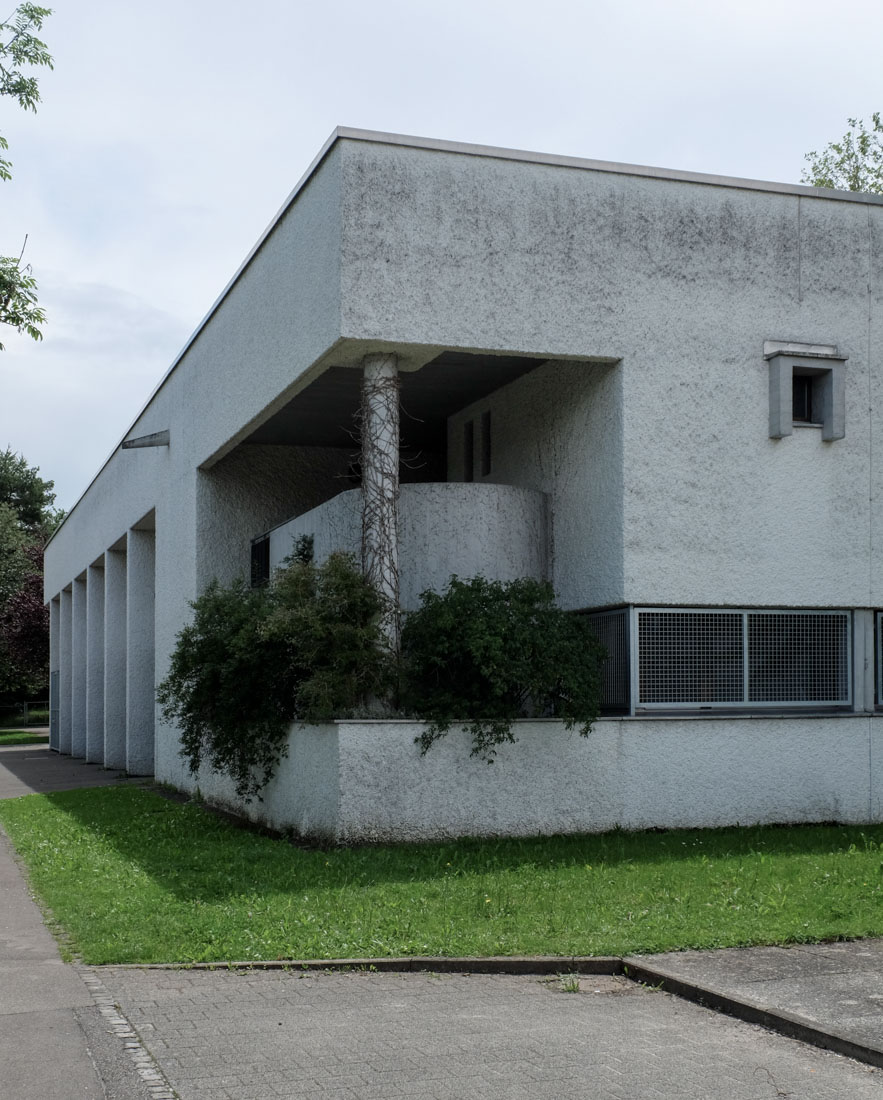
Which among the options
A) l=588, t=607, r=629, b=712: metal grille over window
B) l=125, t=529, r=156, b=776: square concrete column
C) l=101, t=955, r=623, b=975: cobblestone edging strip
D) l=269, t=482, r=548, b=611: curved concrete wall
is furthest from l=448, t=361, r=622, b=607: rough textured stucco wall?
l=125, t=529, r=156, b=776: square concrete column

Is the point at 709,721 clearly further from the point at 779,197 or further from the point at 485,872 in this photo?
the point at 779,197

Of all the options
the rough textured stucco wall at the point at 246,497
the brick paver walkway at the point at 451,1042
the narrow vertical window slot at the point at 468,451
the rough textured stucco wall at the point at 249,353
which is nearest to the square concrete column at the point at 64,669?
the rough textured stucco wall at the point at 249,353

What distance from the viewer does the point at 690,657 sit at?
14969mm

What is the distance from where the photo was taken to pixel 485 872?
1162cm

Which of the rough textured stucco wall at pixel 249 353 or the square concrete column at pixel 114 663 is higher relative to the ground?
the rough textured stucco wall at pixel 249 353

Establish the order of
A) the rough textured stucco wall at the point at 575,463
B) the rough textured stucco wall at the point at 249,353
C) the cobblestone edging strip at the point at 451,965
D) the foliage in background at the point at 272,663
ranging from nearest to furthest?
the cobblestone edging strip at the point at 451,965 → the foliage in background at the point at 272,663 → the rough textured stucco wall at the point at 249,353 → the rough textured stucco wall at the point at 575,463

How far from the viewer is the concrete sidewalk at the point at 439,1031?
6074 millimetres

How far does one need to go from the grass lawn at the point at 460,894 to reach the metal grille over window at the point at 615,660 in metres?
1.58

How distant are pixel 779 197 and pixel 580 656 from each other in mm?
5978

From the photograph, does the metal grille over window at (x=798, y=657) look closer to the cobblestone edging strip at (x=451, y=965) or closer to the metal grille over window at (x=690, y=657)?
the metal grille over window at (x=690, y=657)

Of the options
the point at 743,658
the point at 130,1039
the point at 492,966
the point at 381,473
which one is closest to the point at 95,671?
the point at 381,473

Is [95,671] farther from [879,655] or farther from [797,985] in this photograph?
[797,985]

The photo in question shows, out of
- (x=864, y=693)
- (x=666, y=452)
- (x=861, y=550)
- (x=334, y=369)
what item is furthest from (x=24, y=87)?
(x=864, y=693)

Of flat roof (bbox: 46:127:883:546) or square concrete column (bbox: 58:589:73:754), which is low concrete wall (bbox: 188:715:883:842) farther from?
square concrete column (bbox: 58:589:73:754)
